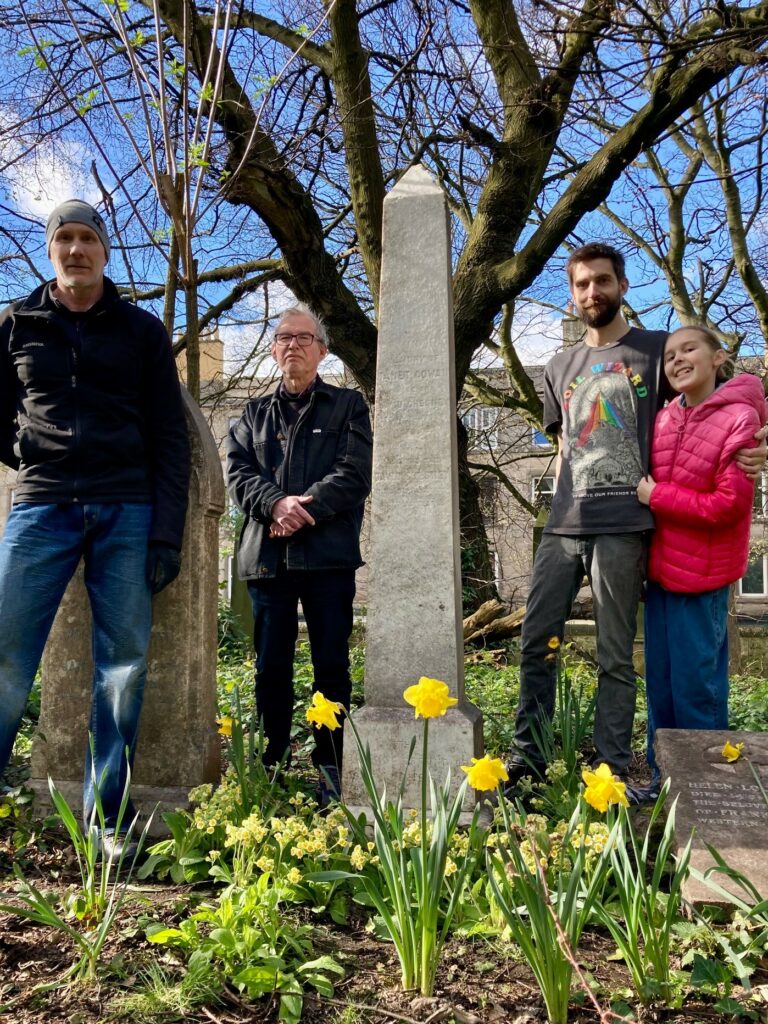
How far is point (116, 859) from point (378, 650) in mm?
1124

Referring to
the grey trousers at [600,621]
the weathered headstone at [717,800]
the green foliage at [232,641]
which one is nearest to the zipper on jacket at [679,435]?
the grey trousers at [600,621]

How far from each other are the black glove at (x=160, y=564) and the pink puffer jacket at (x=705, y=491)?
1.81m

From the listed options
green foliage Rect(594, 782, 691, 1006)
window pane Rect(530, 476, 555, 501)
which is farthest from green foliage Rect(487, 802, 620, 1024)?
window pane Rect(530, 476, 555, 501)

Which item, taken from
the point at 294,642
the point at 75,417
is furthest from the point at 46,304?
the point at 294,642

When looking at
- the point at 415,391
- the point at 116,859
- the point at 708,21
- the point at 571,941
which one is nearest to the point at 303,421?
the point at 415,391

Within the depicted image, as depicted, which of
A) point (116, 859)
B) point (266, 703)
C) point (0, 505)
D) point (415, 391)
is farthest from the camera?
point (0, 505)

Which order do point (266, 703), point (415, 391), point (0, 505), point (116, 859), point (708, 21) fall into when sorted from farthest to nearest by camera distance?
point (0, 505)
point (708, 21)
point (266, 703)
point (415, 391)
point (116, 859)

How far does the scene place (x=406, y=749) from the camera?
9.72ft

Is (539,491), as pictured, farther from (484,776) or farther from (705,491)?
(484,776)

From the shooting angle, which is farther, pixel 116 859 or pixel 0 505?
pixel 0 505

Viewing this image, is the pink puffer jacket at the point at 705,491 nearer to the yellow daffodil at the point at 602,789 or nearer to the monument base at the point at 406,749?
the monument base at the point at 406,749

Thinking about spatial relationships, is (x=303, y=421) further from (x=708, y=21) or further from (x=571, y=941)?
(x=708, y=21)

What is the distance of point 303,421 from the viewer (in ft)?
11.8

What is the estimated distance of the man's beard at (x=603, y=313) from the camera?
3.36 meters
